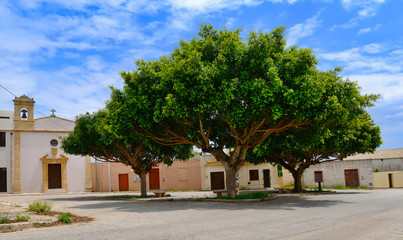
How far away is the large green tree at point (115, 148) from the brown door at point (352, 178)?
2275 centimetres

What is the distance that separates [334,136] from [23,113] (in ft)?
103

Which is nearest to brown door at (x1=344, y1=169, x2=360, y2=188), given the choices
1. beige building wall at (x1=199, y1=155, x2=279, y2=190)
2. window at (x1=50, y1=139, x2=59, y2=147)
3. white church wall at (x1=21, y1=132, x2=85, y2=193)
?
beige building wall at (x1=199, y1=155, x2=279, y2=190)

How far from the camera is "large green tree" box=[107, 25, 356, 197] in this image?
52.1 feet

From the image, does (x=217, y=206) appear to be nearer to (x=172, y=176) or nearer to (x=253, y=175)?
(x=172, y=176)

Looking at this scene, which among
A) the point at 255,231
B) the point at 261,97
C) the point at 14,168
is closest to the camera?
the point at 255,231

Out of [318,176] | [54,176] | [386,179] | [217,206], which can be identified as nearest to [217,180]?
[318,176]

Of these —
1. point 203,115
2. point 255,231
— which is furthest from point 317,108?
point 255,231

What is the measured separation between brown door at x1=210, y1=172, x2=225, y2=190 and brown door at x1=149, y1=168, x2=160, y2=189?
6.55 meters

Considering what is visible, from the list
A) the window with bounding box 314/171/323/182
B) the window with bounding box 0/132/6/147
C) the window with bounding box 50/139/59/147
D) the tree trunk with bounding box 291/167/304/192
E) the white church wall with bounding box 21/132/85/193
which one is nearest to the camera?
the tree trunk with bounding box 291/167/304/192

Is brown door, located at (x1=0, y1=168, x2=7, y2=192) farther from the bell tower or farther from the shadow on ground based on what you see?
the shadow on ground

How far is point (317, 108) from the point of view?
16500mm

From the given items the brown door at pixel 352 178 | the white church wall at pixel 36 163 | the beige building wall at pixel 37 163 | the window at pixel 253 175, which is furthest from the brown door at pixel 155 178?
the brown door at pixel 352 178

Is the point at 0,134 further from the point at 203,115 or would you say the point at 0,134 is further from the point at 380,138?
the point at 380,138

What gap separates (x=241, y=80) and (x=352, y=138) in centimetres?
1397
